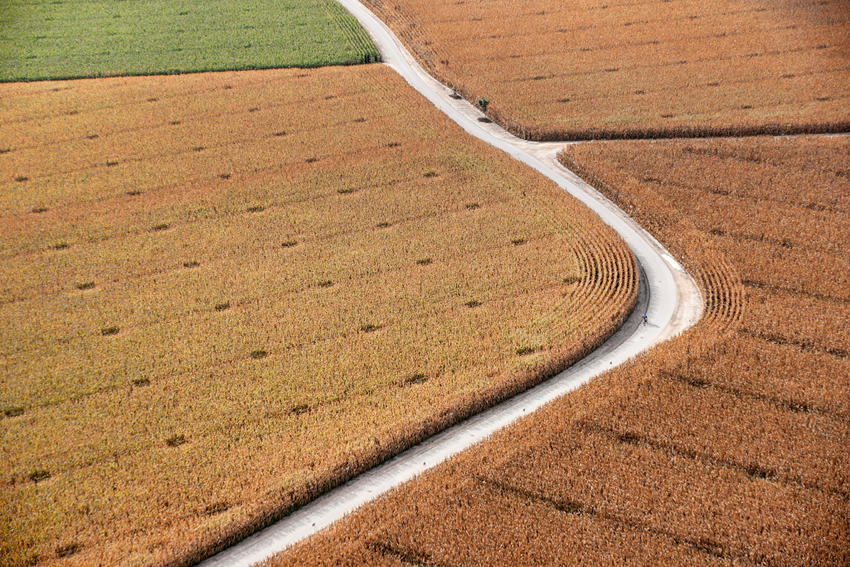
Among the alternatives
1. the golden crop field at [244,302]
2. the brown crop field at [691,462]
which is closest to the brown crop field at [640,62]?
the golden crop field at [244,302]

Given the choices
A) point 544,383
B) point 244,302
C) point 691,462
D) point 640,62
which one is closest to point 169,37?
point 640,62

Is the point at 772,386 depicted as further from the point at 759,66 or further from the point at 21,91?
the point at 21,91

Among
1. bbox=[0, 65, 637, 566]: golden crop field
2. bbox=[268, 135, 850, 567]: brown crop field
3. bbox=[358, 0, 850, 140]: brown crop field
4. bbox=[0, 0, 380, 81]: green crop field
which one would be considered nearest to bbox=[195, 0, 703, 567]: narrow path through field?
bbox=[0, 65, 637, 566]: golden crop field

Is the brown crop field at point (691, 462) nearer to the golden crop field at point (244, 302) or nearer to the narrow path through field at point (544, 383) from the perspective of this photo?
the narrow path through field at point (544, 383)

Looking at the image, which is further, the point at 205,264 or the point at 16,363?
the point at 205,264

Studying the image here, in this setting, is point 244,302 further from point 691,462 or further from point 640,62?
point 640,62

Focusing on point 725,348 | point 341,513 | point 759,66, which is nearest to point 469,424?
point 341,513
